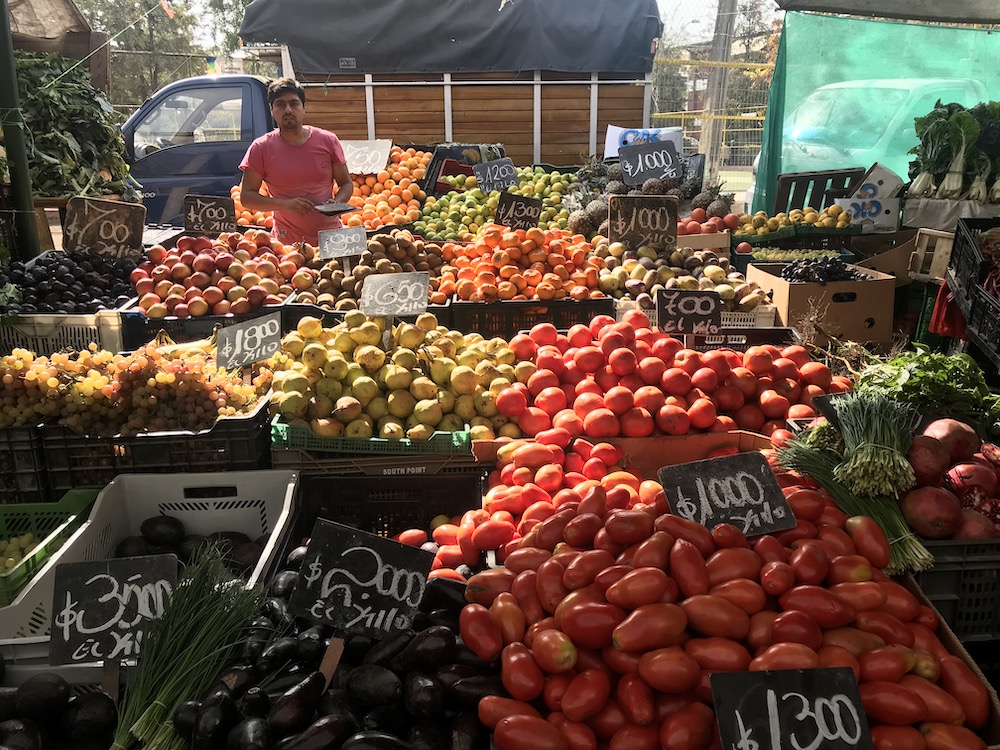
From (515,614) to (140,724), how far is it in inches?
31.9

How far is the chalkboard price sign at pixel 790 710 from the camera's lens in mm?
1372

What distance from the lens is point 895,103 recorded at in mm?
8680

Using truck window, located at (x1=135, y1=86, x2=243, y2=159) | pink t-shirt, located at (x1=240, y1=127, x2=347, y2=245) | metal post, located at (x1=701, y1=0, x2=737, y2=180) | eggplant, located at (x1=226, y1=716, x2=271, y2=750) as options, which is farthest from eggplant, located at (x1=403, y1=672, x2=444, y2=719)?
metal post, located at (x1=701, y1=0, x2=737, y2=180)

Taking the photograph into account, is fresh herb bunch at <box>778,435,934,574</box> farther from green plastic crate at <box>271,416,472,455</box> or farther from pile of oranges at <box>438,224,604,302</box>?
pile of oranges at <box>438,224,604,302</box>

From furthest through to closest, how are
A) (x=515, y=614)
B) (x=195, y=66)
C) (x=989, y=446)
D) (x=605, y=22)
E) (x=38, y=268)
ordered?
1. (x=195, y=66)
2. (x=605, y=22)
3. (x=38, y=268)
4. (x=989, y=446)
5. (x=515, y=614)

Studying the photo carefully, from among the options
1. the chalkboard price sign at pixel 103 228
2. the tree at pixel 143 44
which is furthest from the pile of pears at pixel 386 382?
the tree at pixel 143 44

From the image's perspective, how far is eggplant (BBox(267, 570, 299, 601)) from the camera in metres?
2.04

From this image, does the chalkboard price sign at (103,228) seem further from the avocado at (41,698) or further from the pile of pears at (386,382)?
the avocado at (41,698)

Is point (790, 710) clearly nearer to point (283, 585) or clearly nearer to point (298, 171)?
point (283, 585)

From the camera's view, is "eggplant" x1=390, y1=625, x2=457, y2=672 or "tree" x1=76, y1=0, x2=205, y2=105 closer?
"eggplant" x1=390, y1=625, x2=457, y2=672

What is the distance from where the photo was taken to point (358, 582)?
1.77 meters

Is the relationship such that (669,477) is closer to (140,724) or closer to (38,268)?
(140,724)

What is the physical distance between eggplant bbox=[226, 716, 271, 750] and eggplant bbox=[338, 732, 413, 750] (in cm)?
15

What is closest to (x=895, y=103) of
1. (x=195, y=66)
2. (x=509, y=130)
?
(x=509, y=130)
